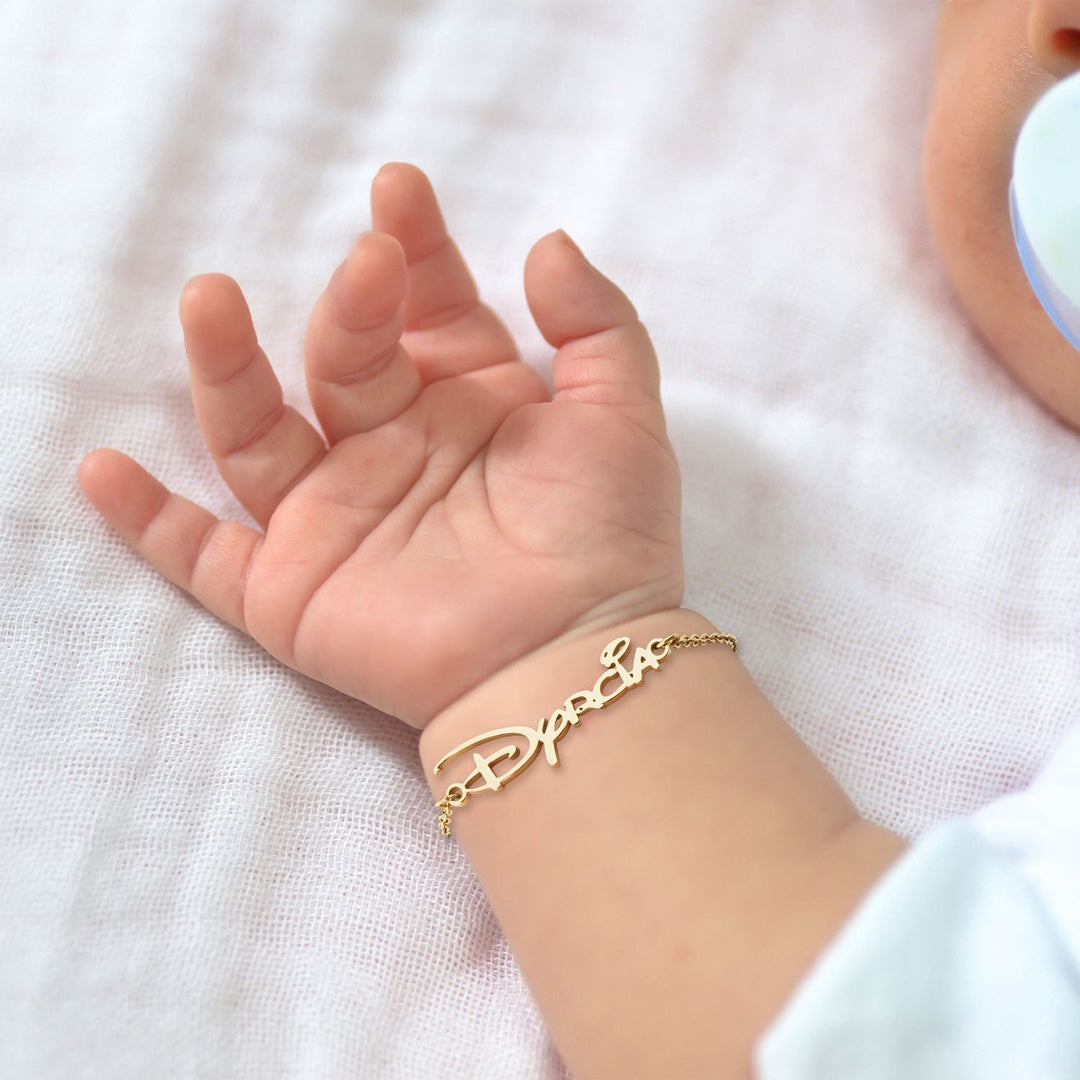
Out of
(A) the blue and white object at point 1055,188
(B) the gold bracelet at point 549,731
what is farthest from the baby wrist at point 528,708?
(A) the blue and white object at point 1055,188

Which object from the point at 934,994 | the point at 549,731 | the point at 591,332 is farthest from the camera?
the point at 591,332

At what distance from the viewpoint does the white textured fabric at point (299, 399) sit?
71cm

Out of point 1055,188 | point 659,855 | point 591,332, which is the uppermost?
point 1055,188

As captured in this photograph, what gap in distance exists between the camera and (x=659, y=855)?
2.16ft

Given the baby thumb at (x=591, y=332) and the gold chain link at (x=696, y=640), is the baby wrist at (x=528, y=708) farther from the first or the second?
→ the baby thumb at (x=591, y=332)

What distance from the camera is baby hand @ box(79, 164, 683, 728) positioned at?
72 centimetres

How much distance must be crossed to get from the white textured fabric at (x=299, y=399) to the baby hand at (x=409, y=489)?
0.05m

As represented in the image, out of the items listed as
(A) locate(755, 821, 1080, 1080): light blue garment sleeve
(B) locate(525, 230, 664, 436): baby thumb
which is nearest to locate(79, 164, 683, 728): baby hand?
(B) locate(525, 230, 664, 436): baby thumb

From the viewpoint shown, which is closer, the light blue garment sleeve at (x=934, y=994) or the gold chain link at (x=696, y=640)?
the light blue garment sleeve at (x=934, y=994)

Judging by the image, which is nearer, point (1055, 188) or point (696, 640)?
point (1055, 188)

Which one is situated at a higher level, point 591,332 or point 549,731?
point 591,332

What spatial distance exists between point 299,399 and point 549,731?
0.35 metres

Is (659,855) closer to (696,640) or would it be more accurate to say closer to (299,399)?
(696,640)

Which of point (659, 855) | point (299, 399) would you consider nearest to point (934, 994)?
point (659, 855)
